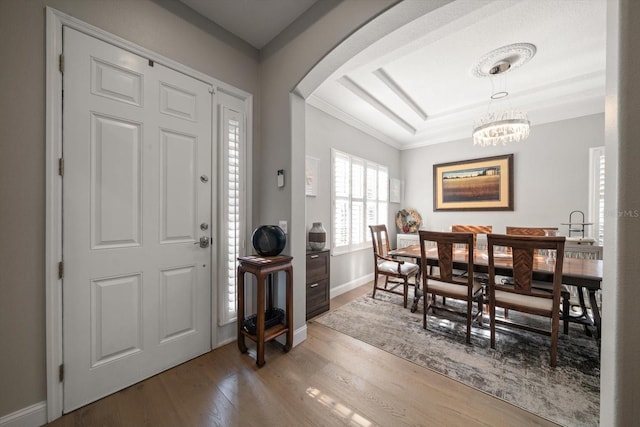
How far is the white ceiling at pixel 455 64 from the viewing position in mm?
1867

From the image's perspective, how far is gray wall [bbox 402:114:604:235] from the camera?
11.2 feet

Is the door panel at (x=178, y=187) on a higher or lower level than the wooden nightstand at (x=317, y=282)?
higher

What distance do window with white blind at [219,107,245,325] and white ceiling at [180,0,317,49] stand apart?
2.32 feet

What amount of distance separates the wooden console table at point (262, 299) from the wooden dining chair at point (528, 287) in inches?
67.7

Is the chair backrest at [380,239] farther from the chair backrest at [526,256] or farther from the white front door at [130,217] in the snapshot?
the white front door at [130,217]

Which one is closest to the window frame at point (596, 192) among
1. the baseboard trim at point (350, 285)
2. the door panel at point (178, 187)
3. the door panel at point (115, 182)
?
the baseboard trim at point (350, 285)

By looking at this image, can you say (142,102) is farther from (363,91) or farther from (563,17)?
(563,17)

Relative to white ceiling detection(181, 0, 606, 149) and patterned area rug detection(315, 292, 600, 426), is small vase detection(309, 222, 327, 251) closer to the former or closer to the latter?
patterned area rug detection(315, 292, 600, 426)

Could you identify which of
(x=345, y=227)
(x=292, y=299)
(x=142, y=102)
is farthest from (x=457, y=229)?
(x=142, y=102)

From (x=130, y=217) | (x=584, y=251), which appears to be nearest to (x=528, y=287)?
(x=584, y=251)

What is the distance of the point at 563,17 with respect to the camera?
1945 mm

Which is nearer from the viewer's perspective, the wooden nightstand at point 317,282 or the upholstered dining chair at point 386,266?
the wooden nightstand at point 317,282

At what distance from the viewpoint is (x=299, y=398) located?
154cm

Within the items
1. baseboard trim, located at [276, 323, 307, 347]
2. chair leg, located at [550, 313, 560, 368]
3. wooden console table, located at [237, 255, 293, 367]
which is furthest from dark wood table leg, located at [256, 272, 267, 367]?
chair leg, located at [550, 313, 560, 368]
